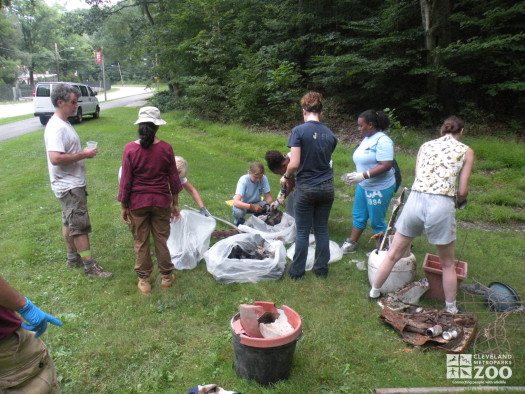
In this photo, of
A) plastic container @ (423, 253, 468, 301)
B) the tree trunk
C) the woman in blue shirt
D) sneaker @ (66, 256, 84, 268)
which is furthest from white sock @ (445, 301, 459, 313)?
the tree trunk

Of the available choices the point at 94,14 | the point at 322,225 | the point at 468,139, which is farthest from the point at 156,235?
the point at 94,14

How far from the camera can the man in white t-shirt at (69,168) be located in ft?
12.1

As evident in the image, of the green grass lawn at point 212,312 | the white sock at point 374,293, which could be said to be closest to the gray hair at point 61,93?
the green grass lawn at point 212,312

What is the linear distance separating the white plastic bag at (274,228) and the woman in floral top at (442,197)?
67.2 inches

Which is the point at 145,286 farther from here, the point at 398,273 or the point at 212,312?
the point at 398,273

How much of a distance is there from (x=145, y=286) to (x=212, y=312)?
0.76 meters

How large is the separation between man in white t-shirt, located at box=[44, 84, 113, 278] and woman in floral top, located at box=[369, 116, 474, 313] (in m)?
2.95

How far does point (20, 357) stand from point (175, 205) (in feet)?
6.97

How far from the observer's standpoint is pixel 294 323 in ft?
8.63

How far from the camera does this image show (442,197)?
9.82 ft

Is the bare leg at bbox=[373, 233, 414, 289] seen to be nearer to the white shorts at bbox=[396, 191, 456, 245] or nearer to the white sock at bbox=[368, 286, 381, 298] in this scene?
Result: the white sock at bbox=[368, 286, 381, 298]

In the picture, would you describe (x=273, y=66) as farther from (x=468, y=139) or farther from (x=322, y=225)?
(x=322, y=225)

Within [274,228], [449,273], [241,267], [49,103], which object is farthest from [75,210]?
[49,103]

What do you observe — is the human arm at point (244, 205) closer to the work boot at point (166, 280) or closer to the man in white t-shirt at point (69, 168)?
the work boot at point (166, 280)
